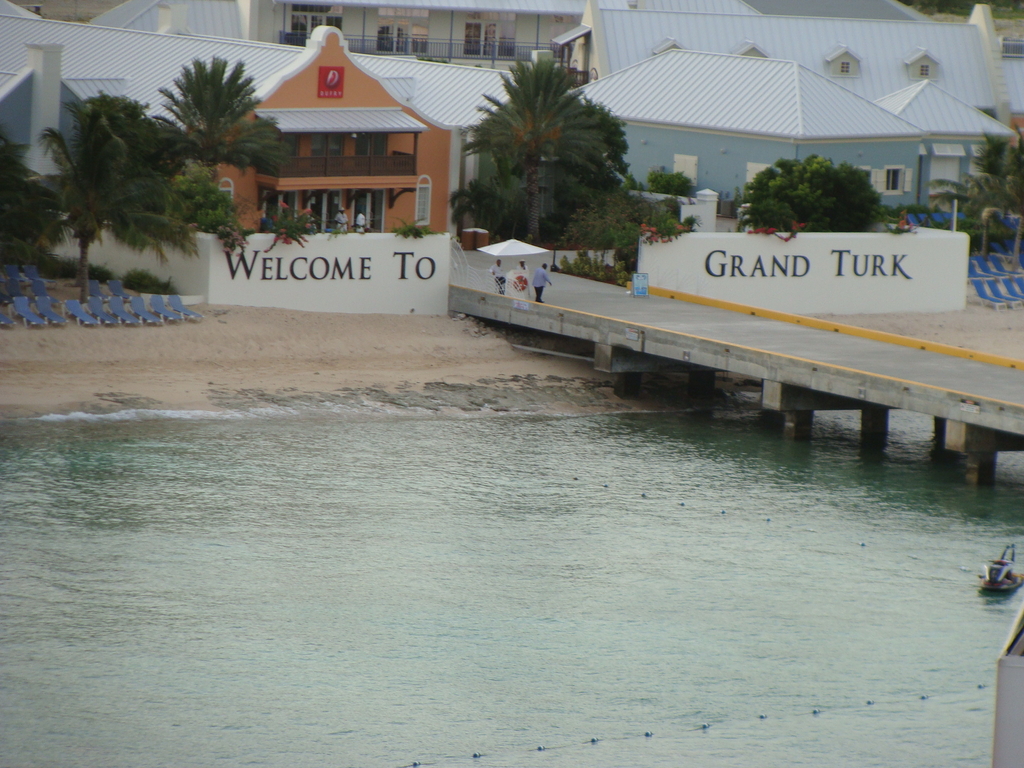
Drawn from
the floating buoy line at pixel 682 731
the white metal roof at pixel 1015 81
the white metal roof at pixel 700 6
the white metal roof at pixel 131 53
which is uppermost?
the white metal roof at pixel 700 6

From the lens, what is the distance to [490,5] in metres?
79.5

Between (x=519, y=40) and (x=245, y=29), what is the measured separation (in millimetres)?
15930

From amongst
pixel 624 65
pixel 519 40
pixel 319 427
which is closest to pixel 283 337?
pixel 319 427

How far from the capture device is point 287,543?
77.1 ft

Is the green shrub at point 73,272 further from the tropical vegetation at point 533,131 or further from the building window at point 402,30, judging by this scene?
the building window at point 402,30

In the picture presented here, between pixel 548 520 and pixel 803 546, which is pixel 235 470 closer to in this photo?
pixel 548 520

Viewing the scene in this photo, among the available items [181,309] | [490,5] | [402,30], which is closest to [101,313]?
[181,309]

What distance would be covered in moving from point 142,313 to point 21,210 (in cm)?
369

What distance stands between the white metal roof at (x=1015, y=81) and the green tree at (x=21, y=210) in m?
46.3

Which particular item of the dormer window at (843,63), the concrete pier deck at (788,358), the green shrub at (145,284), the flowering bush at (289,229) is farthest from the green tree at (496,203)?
the dormer window at (843,63)

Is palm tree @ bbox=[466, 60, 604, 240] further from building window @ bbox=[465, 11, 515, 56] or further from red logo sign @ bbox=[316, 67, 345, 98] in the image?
building window @ bbox=[465, 11, 515, 56]

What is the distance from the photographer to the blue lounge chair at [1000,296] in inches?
1826

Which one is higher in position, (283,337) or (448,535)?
(283,337)

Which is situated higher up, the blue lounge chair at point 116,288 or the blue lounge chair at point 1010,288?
the blue lounge chair at point 1010,288
